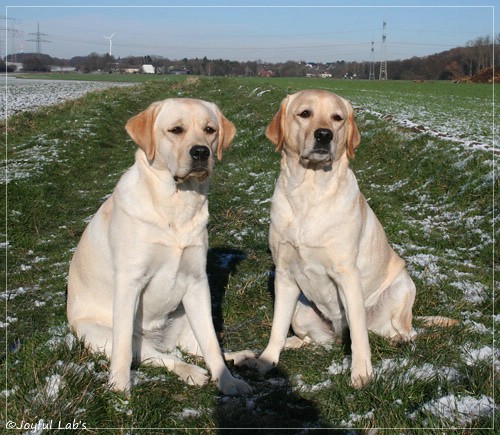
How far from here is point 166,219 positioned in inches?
139

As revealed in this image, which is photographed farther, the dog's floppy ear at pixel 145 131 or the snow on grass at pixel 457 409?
the dog's floppy ear at pixel 145 131

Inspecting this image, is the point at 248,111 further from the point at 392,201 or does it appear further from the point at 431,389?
the point at 431,389

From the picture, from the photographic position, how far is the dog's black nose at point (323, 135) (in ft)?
12.5

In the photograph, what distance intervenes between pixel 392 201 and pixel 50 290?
5355mm

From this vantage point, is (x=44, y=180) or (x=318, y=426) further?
(x=44, y=180)

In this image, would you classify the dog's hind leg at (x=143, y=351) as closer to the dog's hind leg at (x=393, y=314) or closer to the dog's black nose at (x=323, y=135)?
the dog's hind leg at (x=393, y=314)

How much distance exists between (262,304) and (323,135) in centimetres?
181

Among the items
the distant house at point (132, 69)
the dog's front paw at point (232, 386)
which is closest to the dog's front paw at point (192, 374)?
the dog's front paw at point (232, 386)

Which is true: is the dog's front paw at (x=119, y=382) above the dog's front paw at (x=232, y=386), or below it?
above

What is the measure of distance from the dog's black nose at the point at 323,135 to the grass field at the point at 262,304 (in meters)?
1.47

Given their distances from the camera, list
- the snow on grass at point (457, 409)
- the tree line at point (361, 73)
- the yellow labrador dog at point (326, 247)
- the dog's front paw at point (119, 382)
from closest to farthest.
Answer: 1. the snow on grass at point (457, 409)
2. the dog's front paw at point (119, 382)
3. the yellow labrador dog at point (326, 247)
4. the tree line at point (361, 73)

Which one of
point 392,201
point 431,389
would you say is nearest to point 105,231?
point 431,389

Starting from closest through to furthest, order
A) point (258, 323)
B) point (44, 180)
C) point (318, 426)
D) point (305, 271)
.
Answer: point (318, 426) → point (305, 271) → point (258, 323) → point (44, 180)

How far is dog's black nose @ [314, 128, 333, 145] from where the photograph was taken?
12.5 feet
